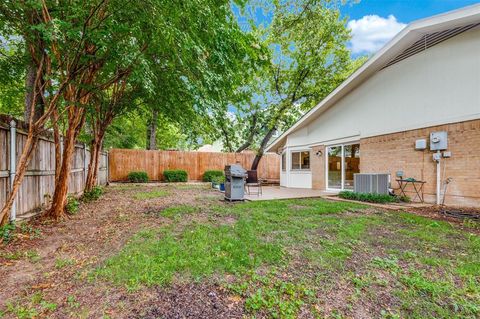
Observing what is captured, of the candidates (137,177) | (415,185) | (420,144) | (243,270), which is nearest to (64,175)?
(243,270)

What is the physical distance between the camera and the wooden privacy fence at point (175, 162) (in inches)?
559

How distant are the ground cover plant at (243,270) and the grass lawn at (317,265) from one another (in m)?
0.01

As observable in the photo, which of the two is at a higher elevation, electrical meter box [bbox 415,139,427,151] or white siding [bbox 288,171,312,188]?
electrical meter box [bbox 415,139,427,151]

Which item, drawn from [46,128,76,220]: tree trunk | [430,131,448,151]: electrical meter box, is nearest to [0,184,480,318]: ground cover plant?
[46,128,76,220]: tree trunk

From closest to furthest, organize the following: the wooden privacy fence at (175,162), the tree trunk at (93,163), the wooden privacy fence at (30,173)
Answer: the wooden privacy fence at (30,173), the tree trunk at (93,163), the wooden privacy fence at (175,162)

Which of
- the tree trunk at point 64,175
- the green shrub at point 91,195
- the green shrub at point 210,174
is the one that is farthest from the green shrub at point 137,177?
the tree trunk at point 64,175

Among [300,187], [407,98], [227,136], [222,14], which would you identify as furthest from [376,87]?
[227,136]

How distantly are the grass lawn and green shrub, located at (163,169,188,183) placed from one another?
33.9 feet

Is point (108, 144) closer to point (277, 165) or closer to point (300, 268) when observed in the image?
point (277, 165)

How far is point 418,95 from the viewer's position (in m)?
7.26

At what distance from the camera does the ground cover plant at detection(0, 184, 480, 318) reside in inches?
86.0

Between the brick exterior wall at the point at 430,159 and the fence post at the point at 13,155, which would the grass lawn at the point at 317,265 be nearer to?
the fence post at the point at 13,155

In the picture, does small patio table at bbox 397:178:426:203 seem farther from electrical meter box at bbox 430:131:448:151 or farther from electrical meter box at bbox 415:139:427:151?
electrical meter box at bbox 430:131:448:151

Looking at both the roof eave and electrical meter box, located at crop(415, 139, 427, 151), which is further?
electrical meter box, located at crop(415, 139, 427, 151)
